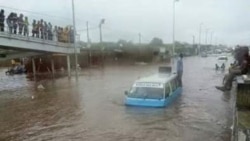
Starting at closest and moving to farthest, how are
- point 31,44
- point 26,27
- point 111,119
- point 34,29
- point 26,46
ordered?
point 111,119
point 26,27
point 26,46
point 31,44
point 34,29

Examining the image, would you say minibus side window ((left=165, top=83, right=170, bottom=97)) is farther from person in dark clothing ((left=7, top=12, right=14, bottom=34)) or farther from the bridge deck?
person in dark clothing ((left=7, top=12, right=14, bottom=34))

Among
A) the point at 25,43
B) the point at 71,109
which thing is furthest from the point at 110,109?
the point at 25,43

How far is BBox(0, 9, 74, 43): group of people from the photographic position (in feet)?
76.7

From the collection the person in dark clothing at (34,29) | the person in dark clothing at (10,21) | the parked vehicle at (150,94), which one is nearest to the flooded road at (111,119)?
the parked vehicle at (150,94)

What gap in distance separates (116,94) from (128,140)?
406 inches

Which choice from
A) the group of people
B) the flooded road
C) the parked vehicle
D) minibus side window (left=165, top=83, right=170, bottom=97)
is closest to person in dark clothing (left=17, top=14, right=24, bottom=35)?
the group of people

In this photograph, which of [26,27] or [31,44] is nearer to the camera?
[26,27]

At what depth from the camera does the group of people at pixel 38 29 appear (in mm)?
23373

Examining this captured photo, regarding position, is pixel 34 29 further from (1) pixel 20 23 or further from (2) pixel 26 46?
(1) pixel 20 23

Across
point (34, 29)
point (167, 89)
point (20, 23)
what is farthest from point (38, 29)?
point (167, 89)

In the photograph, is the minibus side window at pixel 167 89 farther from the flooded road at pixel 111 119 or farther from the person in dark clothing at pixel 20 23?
the person in dark clothing at pixel 20 23

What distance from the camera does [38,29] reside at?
92.5 ft

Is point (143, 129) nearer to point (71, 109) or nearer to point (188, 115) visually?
point (188, 115)

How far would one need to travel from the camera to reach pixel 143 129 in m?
13.1
